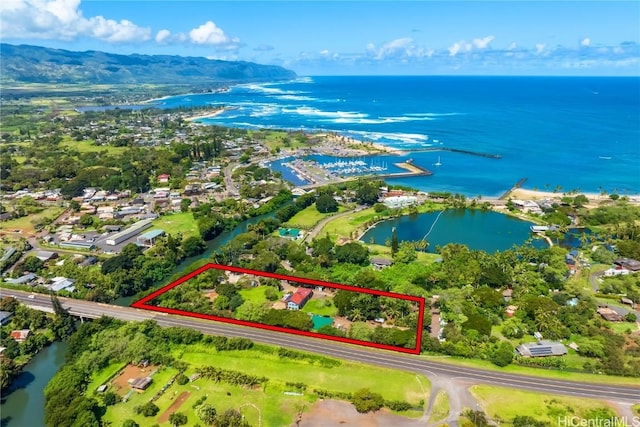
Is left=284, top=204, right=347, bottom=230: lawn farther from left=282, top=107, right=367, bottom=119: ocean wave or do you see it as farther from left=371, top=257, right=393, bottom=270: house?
left=282, top=107, right=367, bottom=119: ocean wave

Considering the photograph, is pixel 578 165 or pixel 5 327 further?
pixel 578 165

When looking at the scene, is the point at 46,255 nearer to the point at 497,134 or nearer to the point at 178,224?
the point at 178,224

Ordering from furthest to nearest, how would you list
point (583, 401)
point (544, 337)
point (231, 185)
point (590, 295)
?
point (231, 185) → point (590, 295) → point (544, 337) → point (583, 401)

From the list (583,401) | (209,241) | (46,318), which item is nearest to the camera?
(583,401)

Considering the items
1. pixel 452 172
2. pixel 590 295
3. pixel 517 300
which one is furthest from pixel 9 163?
pixel 590 295

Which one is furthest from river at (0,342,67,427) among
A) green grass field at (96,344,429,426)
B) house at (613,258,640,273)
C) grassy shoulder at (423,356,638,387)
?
house at (613,258,640,273)

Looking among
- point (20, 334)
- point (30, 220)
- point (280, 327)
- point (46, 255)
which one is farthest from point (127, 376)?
point (30, 220)

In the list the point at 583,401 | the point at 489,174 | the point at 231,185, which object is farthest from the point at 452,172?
the point at 583,401

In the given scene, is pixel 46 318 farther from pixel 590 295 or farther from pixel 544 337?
pixel 590 295

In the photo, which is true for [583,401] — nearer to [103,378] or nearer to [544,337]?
[544,337]
